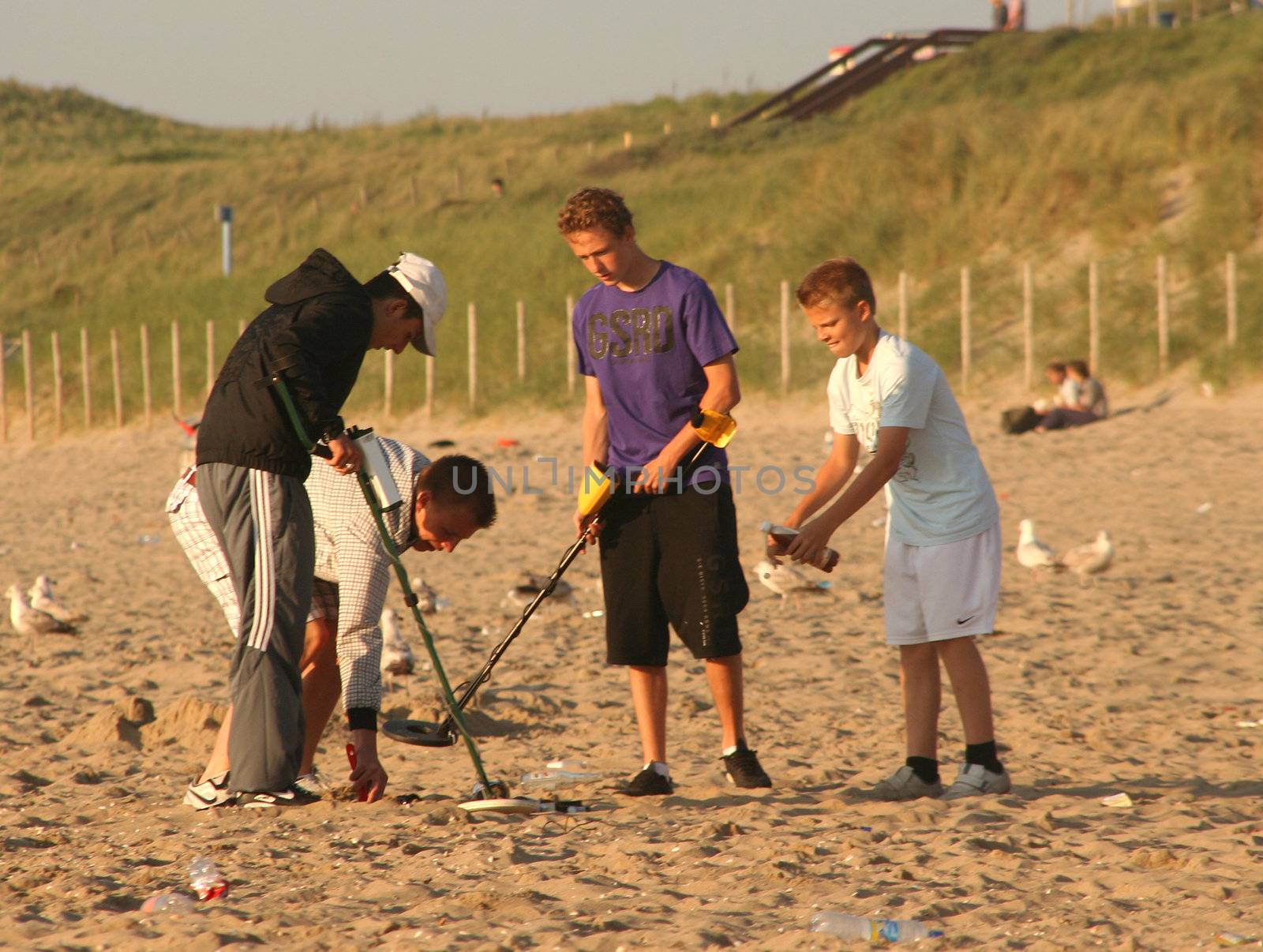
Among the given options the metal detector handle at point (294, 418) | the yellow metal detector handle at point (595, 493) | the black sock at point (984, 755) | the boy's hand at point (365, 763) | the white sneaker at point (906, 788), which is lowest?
the white sneaker at point (906, 788)

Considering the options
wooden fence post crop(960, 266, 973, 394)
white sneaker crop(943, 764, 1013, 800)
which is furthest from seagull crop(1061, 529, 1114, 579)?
wooden fence post crop(960, 266, 973, 394)

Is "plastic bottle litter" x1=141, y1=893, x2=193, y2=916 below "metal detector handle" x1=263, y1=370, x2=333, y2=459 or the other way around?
below

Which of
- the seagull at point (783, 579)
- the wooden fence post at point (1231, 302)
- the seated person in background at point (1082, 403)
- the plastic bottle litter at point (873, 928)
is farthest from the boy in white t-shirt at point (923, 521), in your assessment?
the wooden fence post at point (1231, 302)

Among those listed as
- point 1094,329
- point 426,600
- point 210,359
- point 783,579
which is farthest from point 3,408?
point 783,579

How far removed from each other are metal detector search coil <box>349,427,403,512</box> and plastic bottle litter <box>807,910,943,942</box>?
1627 millimetres

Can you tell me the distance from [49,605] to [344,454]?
173 inches

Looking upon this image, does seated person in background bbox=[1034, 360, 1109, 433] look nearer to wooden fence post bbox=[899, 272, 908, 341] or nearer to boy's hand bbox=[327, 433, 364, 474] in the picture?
wooden fence post bbox=[899, 272, 908, 341]

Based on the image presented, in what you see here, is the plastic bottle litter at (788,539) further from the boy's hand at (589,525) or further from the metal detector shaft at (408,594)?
the metal detector shaft at (408,594)

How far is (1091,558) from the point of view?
8016 mm

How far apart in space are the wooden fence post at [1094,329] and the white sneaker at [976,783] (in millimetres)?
11560

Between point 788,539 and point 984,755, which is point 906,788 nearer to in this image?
point 984,755

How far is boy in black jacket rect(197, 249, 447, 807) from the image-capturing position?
377cm

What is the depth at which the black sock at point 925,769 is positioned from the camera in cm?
430

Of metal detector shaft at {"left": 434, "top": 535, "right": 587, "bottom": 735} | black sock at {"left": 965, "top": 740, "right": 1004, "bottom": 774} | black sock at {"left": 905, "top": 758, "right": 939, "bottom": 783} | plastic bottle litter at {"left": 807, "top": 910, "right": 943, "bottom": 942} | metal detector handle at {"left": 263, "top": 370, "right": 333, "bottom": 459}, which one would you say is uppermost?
metal detector handle at {"left": 263, "top": 370, "right": 333, "bottom": 459}
